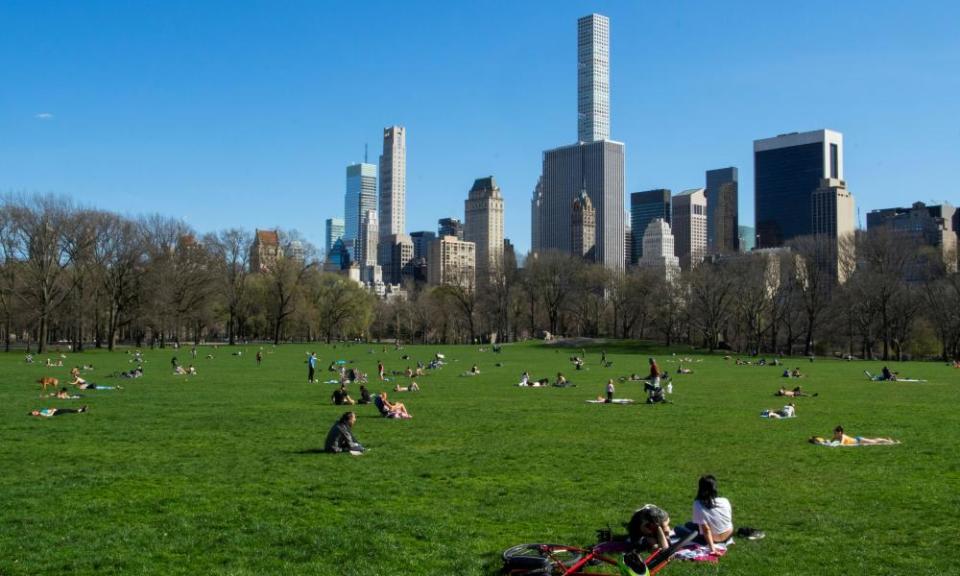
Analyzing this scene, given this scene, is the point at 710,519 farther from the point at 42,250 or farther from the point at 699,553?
the point at 42,250

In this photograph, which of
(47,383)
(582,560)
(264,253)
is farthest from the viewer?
(264,253)

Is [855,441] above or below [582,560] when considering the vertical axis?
above

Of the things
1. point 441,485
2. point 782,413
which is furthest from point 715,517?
point 782,413

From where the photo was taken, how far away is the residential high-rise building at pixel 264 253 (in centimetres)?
10583

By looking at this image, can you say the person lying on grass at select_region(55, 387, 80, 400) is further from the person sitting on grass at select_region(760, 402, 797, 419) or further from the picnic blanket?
the picnic blanket

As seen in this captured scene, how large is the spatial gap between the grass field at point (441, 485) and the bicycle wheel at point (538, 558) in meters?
0.32

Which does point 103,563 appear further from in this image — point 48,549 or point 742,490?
point 742,490

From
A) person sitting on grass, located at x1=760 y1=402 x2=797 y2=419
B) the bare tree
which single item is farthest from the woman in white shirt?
the bare tree

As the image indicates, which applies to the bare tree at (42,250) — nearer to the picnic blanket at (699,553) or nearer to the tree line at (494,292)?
the tree line at (494,292)

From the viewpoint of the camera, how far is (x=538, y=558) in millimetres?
9414

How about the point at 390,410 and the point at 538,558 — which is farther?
A: the point at 390,410

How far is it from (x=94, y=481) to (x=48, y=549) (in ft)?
13.8

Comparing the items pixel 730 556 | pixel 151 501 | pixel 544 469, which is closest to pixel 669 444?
pixel 544 469

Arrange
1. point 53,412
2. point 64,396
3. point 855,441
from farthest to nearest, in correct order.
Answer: point 64,396 < point 53,412 < point 855,441
